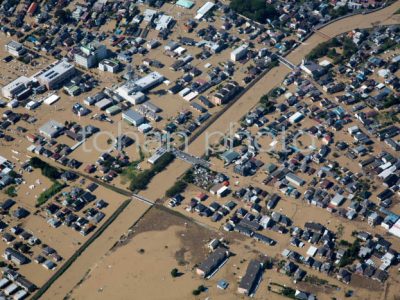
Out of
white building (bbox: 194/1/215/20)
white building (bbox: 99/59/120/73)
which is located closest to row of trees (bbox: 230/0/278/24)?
white building (bbox: 194/1/215/20)

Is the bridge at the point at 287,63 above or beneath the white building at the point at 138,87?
above

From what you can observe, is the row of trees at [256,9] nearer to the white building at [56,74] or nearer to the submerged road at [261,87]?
the submerged road at [261,87]

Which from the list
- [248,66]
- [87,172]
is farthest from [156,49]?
[87,172]

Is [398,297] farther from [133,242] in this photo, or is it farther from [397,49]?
[397,49]

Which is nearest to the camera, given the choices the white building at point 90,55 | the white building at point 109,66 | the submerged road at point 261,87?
the submerged road at point 261,87

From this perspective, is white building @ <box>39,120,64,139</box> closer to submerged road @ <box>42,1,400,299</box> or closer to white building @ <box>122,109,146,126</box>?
white building @ <box>122,109,146,126</box>

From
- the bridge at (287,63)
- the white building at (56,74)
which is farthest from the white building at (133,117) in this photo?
the bridge at (287,63)

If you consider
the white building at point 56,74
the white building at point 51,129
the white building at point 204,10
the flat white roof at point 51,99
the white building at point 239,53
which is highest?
the white building at point 204,10
